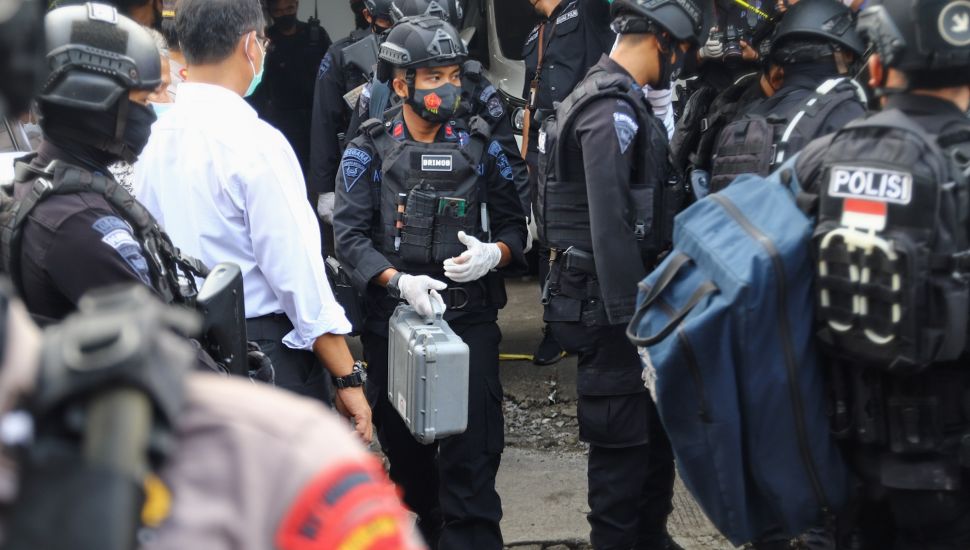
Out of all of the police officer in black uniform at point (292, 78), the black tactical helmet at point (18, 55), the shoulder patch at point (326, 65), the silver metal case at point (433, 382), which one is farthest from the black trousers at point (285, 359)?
the police officer in black uniform at point (292, 78)

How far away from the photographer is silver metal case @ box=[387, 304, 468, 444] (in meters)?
3.77

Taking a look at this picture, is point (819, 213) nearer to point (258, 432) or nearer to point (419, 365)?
point (419, 365)

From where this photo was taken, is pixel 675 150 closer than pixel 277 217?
No

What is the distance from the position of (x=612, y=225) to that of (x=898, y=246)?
52.3 inches

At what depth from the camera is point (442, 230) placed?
4211 mm

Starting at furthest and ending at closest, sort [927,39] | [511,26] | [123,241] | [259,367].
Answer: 1. [511,26]
2. [259,367]
3. [927,39]
4. [123,241]

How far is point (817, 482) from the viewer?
2.85 meters

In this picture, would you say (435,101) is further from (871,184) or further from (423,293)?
(871,184)

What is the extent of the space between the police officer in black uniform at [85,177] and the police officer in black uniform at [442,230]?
61.7 inches

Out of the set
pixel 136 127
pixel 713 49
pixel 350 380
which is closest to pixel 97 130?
pixel 136 127

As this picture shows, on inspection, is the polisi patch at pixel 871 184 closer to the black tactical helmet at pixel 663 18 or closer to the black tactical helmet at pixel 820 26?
the black tactical helmet at pixel 663 18

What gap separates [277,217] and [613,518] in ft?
5.80

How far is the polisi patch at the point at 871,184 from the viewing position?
8.38ft

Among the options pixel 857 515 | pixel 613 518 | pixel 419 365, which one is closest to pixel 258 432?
pixel 857 515
